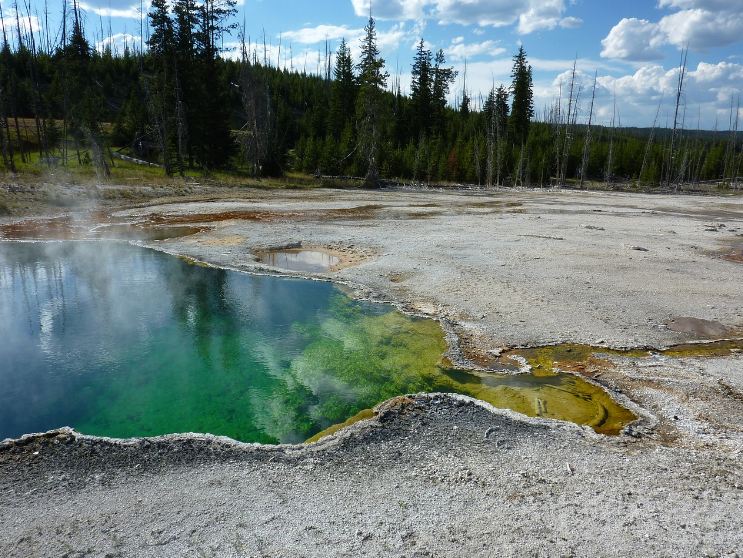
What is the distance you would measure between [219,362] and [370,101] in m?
37.4

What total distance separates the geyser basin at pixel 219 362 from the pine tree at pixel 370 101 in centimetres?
3207

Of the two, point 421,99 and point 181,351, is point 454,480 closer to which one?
point 181,351

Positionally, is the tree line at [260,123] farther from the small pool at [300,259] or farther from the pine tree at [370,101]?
the small pool at [300,259]

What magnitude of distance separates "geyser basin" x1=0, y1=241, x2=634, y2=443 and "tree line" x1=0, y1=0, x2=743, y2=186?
967 inches

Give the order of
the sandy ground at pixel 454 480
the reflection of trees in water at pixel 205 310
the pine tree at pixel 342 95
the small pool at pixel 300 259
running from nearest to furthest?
the sandy ground at pixel 454 480 < the reflection of trees in water at pixel 205 310 < the small pool at pixel 300 259 < the pine tree at pixel 342 95

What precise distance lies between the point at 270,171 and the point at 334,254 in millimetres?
28647

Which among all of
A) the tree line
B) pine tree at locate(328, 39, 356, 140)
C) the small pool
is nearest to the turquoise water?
the small pool

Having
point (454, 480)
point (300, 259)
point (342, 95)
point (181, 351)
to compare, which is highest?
point (342, 95)

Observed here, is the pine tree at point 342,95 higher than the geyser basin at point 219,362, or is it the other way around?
the pine tree at point 342,95

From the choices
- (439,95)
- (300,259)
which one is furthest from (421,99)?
(300,259)

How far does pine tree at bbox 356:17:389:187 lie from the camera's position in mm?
42000

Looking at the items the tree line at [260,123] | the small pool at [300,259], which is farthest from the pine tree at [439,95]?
the small pool at [300,259]

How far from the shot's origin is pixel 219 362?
917 cm

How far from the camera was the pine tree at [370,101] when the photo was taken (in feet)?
138
